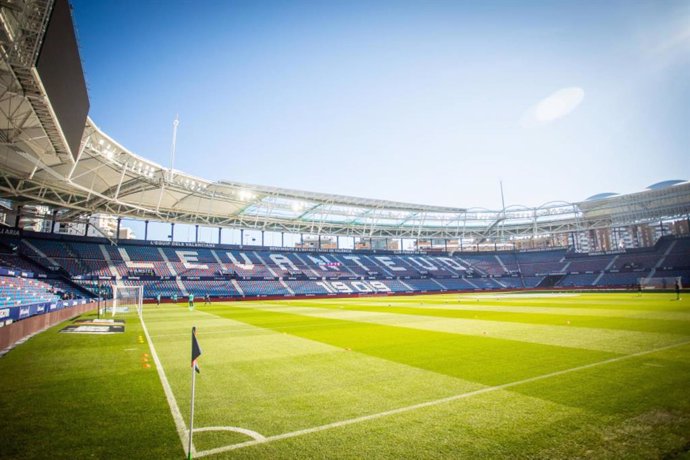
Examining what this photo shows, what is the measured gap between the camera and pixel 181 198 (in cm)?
3906

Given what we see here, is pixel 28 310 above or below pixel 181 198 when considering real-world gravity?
below

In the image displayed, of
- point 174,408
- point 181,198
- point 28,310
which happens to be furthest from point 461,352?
point 181,198

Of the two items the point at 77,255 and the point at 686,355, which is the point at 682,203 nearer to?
the point at 686,355

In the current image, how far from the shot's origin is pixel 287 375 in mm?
7863

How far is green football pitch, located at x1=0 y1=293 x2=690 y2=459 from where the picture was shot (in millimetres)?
4336

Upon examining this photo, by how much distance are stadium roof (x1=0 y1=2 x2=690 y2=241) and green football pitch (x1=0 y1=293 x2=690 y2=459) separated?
967cm

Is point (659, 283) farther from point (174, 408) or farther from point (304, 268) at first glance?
point (174, 408)

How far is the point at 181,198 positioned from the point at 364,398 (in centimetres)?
3877

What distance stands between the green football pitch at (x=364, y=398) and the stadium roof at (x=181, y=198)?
9674 millimetres

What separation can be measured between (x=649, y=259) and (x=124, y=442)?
7275cm

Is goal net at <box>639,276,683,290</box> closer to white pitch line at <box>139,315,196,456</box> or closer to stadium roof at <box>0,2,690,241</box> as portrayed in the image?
stadium roof at <box>0,2,690,241</box>

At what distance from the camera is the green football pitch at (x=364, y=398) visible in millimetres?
4336

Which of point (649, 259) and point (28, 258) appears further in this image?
point (649, 259)

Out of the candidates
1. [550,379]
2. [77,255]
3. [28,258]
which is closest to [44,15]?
[550,379]
